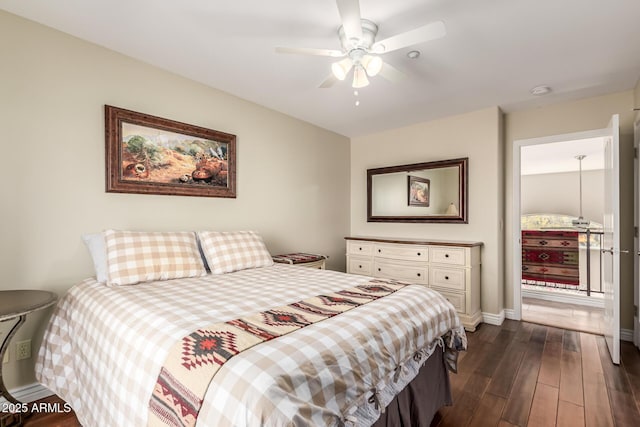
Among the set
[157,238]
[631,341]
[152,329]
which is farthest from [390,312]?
[631,341]

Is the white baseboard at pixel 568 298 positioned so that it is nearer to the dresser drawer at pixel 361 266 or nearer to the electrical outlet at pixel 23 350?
the dresser drawer at pixel 361 266

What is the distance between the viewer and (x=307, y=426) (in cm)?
85

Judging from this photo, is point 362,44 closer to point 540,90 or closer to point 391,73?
point 391,73

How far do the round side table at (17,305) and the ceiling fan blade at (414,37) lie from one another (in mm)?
2281

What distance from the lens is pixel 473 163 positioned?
3555mm

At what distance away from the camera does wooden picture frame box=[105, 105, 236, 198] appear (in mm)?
2309

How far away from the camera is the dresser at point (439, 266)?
3213mm

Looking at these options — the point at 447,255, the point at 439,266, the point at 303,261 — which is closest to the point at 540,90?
the point at 447,255

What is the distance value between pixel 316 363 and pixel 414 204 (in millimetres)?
3322

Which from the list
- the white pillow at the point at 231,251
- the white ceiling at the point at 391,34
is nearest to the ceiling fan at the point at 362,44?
the white ceiling at the point at 391,34

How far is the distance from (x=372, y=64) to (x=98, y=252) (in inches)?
84.9

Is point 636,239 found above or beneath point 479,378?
above

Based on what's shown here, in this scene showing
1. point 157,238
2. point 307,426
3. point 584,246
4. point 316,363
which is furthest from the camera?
point 584,246

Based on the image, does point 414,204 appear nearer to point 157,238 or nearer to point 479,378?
point 479,378
